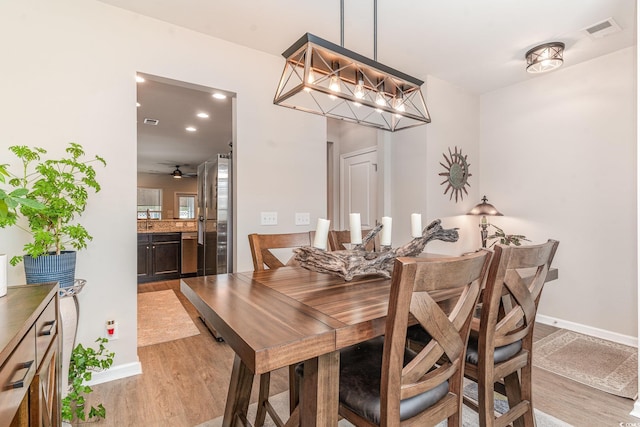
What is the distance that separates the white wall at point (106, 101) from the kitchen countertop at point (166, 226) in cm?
367

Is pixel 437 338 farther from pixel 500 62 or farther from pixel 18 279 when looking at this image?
pixel 500 62

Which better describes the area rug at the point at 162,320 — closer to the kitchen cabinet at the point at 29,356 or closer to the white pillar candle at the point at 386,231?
the kitchen cabinet at the point at 29,356

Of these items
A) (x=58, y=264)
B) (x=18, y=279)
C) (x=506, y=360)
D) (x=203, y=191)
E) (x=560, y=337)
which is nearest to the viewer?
(x=506, y=360)

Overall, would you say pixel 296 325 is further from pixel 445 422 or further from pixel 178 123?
pixel 178 123

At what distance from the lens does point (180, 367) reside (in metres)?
2.47

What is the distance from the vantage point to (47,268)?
5.57ft

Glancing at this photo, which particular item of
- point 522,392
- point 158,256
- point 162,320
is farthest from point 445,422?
point 158,256

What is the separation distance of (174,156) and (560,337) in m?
7.37

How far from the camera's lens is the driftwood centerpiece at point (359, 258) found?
1572 millimetres

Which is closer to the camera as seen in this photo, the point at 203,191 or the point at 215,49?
the point at 215,49

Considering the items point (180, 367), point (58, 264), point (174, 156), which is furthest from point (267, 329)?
point (174, 156)

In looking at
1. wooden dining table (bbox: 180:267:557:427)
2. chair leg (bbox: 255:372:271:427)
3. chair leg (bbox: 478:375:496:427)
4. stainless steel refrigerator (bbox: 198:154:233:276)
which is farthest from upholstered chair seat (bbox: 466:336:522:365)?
stainless steel refrigerator (bbox: 198:154:233:276)

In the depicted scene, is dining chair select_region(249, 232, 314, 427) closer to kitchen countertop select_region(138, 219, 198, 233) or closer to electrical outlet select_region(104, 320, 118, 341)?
electrical outlet select_region(104, 320, 118, 341)

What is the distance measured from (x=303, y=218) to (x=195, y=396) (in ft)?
5.56
